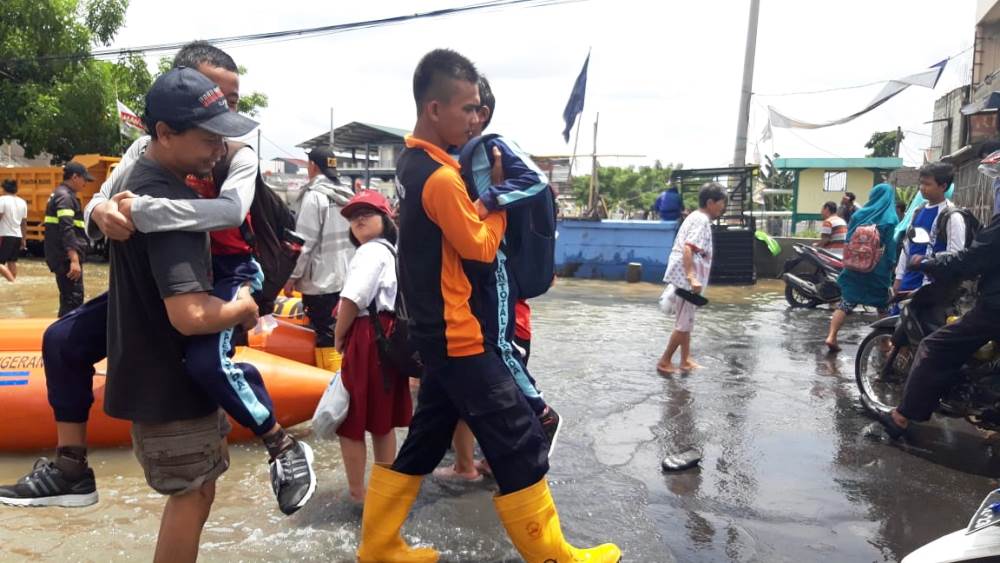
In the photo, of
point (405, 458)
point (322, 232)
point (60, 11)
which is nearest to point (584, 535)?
point (405, 458)

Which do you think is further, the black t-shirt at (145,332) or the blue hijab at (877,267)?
the blue hijab at (877,267)

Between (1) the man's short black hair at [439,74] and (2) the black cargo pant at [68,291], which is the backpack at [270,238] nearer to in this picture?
(1) the man's short black hair at [439,74]

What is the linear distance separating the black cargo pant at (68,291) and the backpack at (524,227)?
619cm

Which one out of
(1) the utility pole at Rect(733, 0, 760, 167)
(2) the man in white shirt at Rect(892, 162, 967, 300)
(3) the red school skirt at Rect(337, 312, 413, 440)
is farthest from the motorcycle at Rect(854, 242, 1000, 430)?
(1) the utility pole at Rect(733, 0, 760, 167)

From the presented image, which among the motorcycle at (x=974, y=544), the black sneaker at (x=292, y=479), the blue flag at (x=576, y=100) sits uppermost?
the blue flag at (x=576, y=100)

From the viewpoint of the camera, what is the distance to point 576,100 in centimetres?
1614

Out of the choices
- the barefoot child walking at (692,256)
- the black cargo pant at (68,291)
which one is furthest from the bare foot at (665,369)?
the black cargo pant at (68,291)

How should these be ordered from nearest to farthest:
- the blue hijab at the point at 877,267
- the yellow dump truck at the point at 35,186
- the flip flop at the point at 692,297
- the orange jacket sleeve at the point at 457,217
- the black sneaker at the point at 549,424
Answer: the orange jacket sleeve at the point at 457,217, the black sneaker at the point at 549,424, the flip flop at the point at 692,297, the blue hijab at the point at 877,267, the yellow dump truck at the point at 35,186

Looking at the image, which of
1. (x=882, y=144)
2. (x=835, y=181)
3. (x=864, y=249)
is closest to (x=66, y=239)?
(x=864, y=249)

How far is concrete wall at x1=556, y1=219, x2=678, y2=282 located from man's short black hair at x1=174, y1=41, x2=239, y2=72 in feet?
40.5

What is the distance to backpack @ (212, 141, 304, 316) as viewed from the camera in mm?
2615

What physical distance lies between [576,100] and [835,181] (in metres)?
9.88

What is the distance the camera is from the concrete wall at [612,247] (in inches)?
583

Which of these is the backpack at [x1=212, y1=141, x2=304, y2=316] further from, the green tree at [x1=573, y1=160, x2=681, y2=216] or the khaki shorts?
the green tree at [x1=573, y1=160, x2=681, y2=216]
